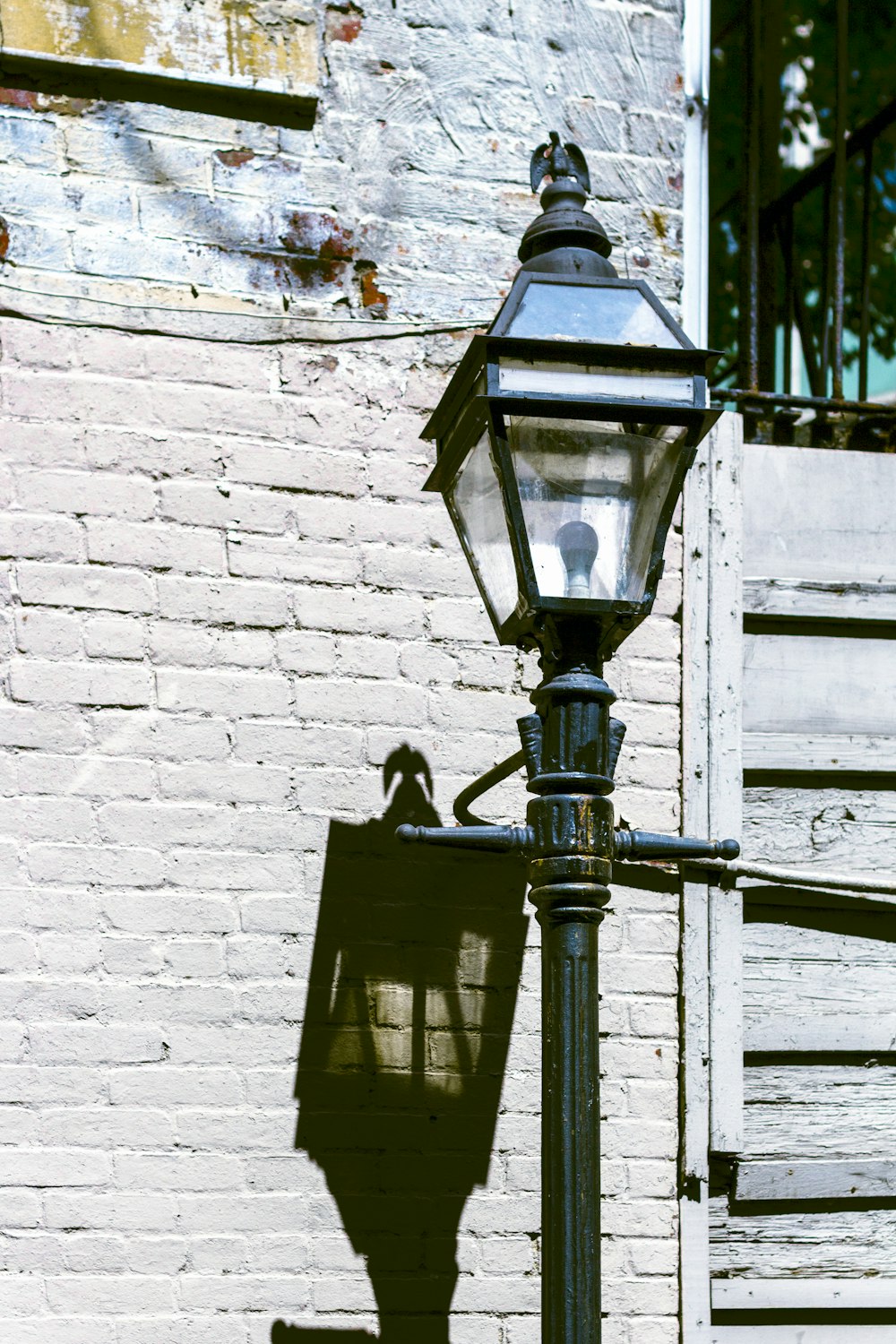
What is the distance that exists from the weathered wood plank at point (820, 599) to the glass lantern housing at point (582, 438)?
3.19 ft

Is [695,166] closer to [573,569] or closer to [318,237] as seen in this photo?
[318,237]

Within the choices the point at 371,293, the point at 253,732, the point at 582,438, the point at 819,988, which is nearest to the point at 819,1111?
the point at 819,988

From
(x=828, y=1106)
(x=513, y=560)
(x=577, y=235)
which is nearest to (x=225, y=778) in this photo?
(x=513, y=560)

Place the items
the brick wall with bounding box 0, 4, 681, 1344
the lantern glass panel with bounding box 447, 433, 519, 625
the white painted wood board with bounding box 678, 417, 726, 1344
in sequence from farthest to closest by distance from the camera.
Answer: the white painted wood board with bounding box 678, 417, 726, 1344, the brick wall with bounding box 0, 4, 681, 1344, the lantern glass panel with bounding box 447, 433, 519, 625

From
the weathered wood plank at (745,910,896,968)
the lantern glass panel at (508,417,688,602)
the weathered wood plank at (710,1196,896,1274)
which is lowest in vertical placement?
the weathered wood plank at (710,1196,896,1274)

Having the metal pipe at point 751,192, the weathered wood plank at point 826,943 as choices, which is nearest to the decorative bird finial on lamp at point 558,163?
the metal pipe at point 751,192

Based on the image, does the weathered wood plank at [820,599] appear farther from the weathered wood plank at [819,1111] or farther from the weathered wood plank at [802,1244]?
the weathered wood plank at [802,1244]

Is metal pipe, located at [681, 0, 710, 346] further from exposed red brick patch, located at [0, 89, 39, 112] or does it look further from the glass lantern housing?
exposed red brick patch, located at [0, 89, 39, 112]

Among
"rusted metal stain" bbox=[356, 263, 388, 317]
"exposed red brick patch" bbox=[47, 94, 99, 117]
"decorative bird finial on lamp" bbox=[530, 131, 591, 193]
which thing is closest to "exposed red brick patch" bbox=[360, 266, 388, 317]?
"rusted metal stain" bbox=[356, 263, 388, 317]

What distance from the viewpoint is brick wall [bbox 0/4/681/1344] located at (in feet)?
8.17

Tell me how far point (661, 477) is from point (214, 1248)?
4.97 feet

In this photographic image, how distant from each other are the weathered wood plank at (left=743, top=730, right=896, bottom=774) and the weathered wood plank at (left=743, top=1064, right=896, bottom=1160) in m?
0.59

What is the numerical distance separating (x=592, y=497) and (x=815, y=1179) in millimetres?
1546

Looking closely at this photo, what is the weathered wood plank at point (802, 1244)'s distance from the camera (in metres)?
2.73
